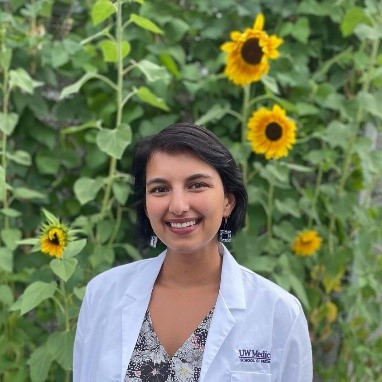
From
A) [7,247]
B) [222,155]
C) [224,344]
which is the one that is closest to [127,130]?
[7,247]

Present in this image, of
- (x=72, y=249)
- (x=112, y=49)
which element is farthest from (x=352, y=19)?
(x=72, y=249)

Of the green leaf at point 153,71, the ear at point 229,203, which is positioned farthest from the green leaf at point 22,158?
the ear at point 229,203

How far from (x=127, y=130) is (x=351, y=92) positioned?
2.63 feet

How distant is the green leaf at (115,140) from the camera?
171cm

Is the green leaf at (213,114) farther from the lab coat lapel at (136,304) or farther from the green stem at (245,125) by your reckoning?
the lab coat lapel at (136,304)

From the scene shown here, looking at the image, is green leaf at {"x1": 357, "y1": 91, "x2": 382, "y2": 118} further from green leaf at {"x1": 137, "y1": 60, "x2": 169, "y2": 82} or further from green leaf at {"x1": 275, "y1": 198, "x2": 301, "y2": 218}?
green leaf at {"x1": 137, "y1": 60, "x2": 169, "y2": 82}

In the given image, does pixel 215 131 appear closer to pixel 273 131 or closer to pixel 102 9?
pixel 273 131

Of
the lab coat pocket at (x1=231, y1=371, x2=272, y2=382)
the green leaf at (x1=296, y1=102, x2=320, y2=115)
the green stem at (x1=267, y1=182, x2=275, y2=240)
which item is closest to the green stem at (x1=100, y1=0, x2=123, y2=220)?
the green stem at (x1=267, y1=182, x2=275, y2=240)

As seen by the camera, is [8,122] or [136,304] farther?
[8,122]

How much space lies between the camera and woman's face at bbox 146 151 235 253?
1.19m

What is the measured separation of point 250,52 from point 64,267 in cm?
66

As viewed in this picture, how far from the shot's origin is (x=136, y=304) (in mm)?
1277

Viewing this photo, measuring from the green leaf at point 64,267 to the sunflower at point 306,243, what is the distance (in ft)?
2.37

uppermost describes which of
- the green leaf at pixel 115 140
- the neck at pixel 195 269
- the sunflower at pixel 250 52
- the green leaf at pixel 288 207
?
the sunflower at pixel 250 52
